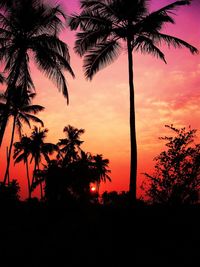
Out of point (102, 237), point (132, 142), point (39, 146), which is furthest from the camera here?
point (39, 146)

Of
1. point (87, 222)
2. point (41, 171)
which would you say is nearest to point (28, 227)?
point (87, 222)

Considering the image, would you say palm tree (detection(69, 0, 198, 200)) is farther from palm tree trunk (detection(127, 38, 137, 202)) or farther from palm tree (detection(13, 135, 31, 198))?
palm tree (detection(13, 135, 31, 198))

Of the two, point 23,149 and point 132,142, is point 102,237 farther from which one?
point 23,149

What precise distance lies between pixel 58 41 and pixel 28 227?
30.4 feet

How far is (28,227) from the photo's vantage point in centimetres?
1082

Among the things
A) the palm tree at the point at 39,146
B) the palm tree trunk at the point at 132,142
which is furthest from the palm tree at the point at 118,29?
the palm tree at the point at 39,146

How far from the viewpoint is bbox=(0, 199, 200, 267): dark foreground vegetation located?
7.90 m

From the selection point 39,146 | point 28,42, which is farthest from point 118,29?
point 39,146

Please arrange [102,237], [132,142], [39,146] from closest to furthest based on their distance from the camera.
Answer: [102,237] → [132,142] → [39,146]

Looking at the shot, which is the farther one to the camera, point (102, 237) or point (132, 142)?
point (132, 142)

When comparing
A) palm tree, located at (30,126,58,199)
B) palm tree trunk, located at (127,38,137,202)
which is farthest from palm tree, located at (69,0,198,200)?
palm tree, located at (30,126,58,199)

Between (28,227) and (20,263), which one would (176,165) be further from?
(20,263)

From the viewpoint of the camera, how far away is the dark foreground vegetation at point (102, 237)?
7.90 metres

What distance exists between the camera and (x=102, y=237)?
376 inches
